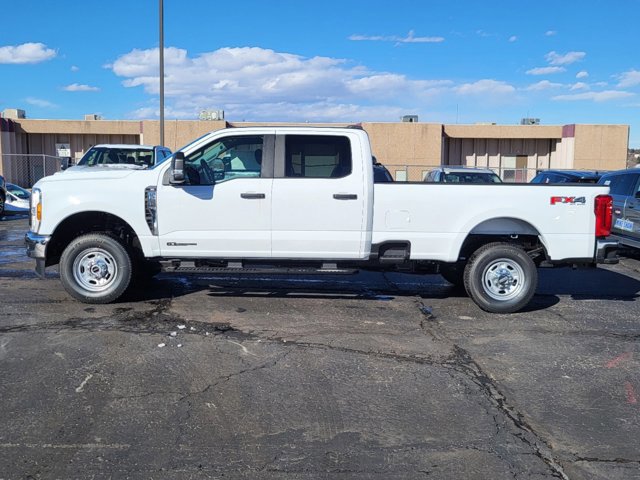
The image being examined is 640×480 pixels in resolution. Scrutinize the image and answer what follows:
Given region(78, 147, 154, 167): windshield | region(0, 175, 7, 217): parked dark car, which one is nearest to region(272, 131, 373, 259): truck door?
region(78, 147, 154, 167): windshield

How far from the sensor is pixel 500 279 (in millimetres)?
7766

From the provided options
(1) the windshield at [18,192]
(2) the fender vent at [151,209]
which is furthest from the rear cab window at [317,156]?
(1) the windshield at [18,192]

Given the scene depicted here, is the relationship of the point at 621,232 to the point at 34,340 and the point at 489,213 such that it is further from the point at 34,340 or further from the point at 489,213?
the point at 34,340

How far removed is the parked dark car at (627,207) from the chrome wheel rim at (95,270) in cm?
862

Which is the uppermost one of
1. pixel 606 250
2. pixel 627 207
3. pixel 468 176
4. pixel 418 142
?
pixel 418 142

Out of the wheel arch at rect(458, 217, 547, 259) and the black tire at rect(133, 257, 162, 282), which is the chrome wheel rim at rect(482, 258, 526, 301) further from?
the black tire at rect(133, 257, 162, 282)

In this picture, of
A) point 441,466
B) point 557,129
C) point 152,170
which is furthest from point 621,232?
point 557,129

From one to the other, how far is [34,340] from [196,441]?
2907mm

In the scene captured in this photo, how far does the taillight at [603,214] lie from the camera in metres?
7.49

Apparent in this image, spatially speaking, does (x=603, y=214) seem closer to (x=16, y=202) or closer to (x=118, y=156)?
(x=118, y=156)

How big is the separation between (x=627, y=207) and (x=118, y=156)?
443 inches

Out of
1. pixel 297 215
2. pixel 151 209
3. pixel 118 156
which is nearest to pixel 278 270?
pixel 297 215

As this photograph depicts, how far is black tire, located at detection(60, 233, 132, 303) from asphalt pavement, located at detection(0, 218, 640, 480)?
0.22m

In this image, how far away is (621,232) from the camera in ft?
39.5
